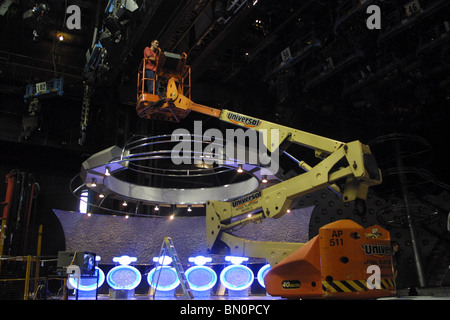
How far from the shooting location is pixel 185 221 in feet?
56.3

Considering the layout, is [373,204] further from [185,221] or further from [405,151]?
[185,221]

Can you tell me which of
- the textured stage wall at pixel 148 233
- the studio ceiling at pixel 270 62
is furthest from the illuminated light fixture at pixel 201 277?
the studio ceiling at pixel 270 62

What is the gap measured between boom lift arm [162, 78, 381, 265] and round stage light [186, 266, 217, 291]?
4.21 m

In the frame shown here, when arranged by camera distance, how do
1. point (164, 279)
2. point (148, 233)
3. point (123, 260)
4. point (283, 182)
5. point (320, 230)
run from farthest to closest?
1. point (148, 233)
2. point (123, 260)
3. point (164, 279)
4. point (283, 182)
5. point (320, 230)

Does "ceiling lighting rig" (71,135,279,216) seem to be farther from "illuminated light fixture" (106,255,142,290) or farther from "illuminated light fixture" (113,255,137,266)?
"illuminated light fixture" (106,255,142,290)

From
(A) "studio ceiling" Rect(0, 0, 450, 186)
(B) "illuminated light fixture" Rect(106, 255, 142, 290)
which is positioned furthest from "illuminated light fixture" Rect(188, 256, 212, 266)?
(A) "studio ceiling" Rect(0, 0, 450, 186)

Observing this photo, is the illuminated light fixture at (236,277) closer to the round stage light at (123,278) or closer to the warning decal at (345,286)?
the round stage light at (123,278)

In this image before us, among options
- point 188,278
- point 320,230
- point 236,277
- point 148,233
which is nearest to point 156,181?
point 148,233

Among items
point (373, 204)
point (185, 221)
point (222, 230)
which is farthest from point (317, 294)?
point (373, 204)

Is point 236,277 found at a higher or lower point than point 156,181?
lower

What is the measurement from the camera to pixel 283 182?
877 centimetres

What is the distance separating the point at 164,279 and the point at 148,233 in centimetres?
315

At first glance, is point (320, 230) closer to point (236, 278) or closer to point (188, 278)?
point (236, 278)

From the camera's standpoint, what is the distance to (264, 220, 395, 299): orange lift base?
20.3 feet
